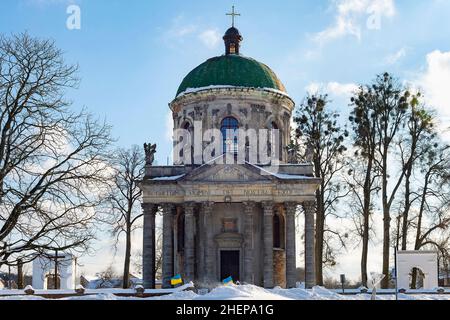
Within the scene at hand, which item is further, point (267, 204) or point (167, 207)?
point (167, 207)

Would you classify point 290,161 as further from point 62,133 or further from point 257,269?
point 62,133

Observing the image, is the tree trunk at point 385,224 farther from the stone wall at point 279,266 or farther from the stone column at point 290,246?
the stone wall at point 279,266

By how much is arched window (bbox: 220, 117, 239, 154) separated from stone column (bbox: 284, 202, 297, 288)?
267 inches

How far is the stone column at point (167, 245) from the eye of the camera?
37.1m

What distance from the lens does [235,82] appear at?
4238 cm

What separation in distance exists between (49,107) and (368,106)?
25.9m

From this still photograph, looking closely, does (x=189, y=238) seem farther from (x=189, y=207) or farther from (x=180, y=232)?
(x=180, y=232)

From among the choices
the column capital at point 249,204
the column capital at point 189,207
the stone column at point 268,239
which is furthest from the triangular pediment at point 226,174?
the stone column at point 268,239

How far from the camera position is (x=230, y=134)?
42188 millimetres

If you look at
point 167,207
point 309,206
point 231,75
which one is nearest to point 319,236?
point 309,206

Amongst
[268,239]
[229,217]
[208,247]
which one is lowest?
[208,247]

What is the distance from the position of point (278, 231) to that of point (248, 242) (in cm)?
440
